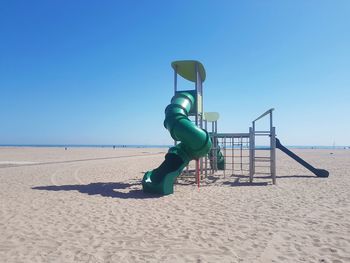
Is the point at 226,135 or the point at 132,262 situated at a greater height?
the point at 226,135

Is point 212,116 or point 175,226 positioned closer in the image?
point 175,226

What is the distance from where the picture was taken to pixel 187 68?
12.4 m

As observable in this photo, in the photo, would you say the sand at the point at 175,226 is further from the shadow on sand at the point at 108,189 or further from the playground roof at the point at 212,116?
the playground roof at the point at 212,116

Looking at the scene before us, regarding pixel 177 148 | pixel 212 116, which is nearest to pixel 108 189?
pixel 177 148

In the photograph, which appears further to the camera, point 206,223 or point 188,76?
point 188,76

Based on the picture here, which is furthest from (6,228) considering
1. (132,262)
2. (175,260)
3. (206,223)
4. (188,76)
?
(188,76)

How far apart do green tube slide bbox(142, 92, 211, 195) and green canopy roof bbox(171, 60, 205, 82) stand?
9.07ft

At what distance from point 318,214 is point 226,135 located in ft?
24.8

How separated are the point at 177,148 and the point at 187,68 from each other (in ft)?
14.1

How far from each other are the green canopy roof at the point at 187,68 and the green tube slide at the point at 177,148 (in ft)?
9.07

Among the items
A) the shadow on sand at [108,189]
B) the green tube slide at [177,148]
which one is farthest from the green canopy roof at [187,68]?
the shadow on sand at [108,189]

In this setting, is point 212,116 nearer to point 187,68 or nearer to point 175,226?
point 187,68

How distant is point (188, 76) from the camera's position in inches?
513

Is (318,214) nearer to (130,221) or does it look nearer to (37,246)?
(130,221)
